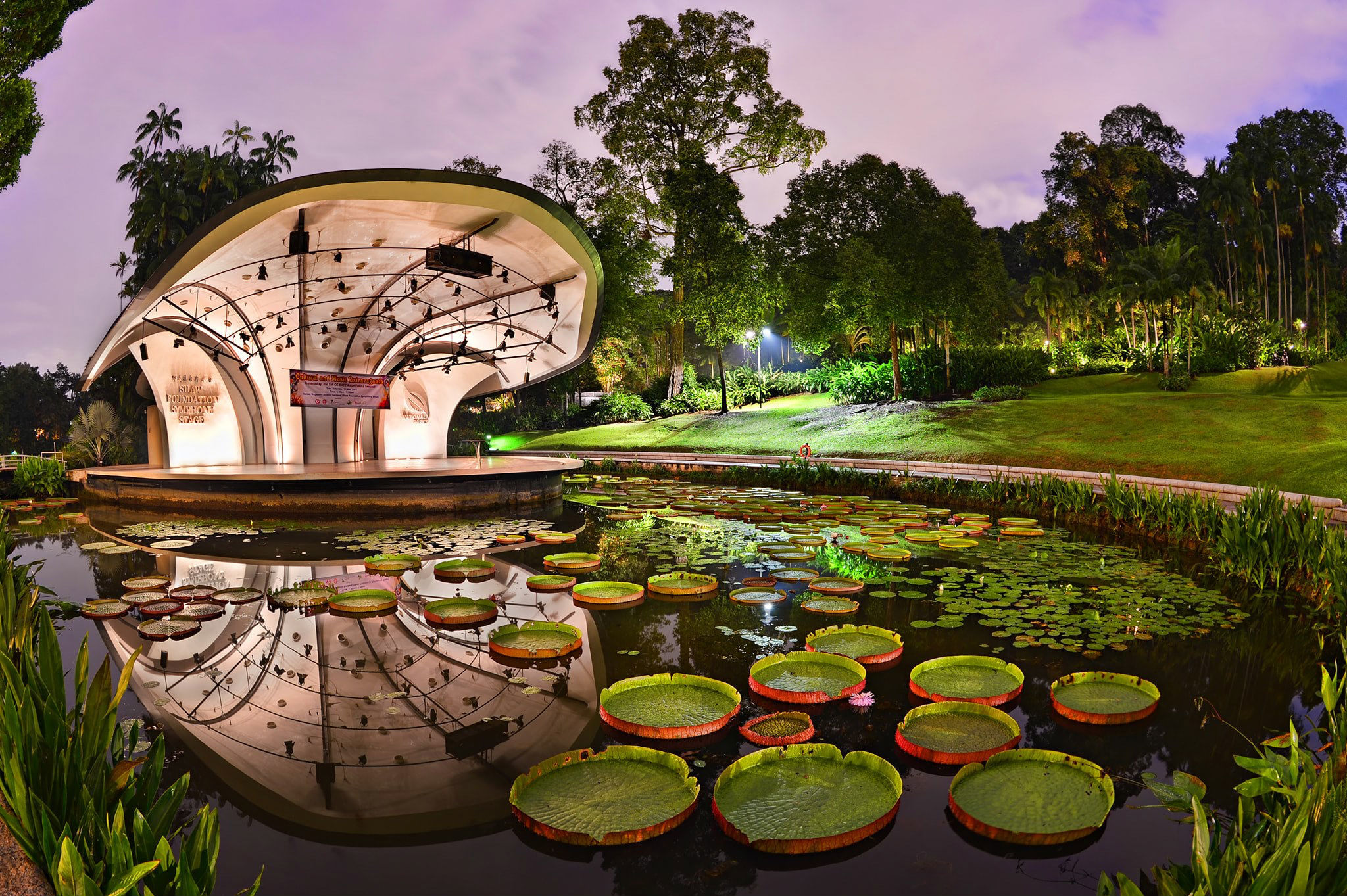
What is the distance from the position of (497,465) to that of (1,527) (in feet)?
30.8

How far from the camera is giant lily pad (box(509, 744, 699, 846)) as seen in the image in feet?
9.77

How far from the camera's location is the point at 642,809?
3.10m

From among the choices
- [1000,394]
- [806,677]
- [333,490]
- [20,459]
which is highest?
[1000,394]

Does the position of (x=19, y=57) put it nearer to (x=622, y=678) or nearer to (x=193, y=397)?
(x=193, y=397)

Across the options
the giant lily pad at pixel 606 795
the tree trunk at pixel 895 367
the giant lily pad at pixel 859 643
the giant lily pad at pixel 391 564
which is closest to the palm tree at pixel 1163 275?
the tree trunk at pixel 895 367

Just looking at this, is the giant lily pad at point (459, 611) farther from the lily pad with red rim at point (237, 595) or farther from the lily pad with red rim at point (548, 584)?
the lily pad with red rim at point (237, 595)

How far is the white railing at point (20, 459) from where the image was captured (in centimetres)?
1747

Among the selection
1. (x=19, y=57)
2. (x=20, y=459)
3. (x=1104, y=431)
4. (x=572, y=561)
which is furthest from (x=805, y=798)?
(x=20, y=459)

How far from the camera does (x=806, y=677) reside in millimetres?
4715

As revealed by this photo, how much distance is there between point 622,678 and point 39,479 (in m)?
18.3

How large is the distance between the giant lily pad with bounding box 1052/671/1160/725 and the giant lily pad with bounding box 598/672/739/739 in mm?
1927

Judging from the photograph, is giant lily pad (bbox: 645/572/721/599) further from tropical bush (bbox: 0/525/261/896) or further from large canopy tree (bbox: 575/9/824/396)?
large canopy tree (bbox: 575/9/824/396)

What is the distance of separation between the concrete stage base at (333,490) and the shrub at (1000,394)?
16.2 meters

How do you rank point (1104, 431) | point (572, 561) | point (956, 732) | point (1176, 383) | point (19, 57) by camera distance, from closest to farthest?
point (956, 732) → point (572, 561) → point (19, 57) → point (1104, 431) → point (1176, 383)
